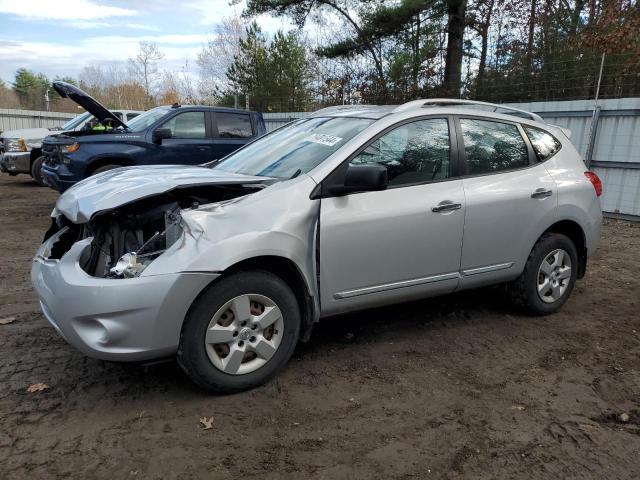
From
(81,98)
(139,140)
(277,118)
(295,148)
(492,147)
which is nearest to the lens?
(295,148)

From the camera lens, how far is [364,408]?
121 inches

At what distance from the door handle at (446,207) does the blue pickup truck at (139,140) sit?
542 centimetres

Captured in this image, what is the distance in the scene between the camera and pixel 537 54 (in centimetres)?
1144

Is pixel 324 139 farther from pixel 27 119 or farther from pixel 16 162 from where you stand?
pixel 27 119

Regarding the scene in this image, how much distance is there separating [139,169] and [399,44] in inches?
552

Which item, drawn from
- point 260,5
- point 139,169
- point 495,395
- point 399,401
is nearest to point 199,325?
point 399,401

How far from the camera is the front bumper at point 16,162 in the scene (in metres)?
12.4

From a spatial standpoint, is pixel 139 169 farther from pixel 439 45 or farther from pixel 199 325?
pixel 439 45

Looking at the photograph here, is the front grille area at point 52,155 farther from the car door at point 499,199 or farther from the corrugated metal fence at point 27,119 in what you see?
the corrugated metal fence at point 27,119

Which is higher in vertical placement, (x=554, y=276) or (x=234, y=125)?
(x=234, y=125)

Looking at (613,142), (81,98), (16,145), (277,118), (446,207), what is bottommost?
(16,145)

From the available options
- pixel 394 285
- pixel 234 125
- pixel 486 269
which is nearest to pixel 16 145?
pixel 234 125

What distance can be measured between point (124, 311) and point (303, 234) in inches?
44.3

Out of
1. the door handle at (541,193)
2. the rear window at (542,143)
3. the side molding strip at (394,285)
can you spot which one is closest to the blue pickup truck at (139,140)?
the side molding strip at (394,285)
